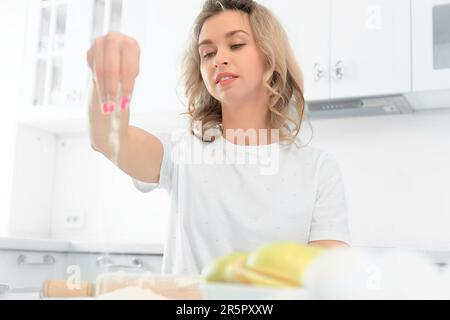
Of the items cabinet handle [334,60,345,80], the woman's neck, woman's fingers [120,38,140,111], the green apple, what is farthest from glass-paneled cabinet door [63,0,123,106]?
the green apple

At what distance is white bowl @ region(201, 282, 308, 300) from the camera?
24 centimetres

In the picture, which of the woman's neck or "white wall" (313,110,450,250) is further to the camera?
"white wall" (313,110,450,250)

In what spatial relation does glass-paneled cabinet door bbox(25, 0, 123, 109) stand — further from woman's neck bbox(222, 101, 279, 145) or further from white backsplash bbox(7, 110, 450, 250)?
woman's neck bbox(222, 101, 279, 145)

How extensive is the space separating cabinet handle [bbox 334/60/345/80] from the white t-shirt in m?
0.82

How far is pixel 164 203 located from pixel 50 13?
81 cm

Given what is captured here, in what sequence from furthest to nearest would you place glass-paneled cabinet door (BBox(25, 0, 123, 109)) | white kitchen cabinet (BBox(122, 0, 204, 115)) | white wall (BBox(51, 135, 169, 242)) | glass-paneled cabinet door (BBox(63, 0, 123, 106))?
1. white wall (BBox(51, 135, 169, 242))
2. white kitchen cabinet (BBox(122, 0, 204, 115))
3. glass-paneled cabinet door (BBox(25, 0, 123, 109))
4. glass-paneled cabinet door (BBox(63, 0, 123, 106))

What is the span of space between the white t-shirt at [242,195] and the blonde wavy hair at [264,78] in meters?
0.02

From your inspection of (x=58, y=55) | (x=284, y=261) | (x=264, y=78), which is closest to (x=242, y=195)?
(x=264, y=78)

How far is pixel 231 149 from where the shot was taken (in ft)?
1.65

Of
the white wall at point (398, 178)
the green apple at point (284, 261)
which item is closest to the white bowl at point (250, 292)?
the green apple at point (284, 261)

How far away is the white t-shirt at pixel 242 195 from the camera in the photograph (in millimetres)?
479

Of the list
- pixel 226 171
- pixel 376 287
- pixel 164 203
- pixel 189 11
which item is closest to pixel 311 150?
pixel 226 171

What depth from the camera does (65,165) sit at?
2.18 m
